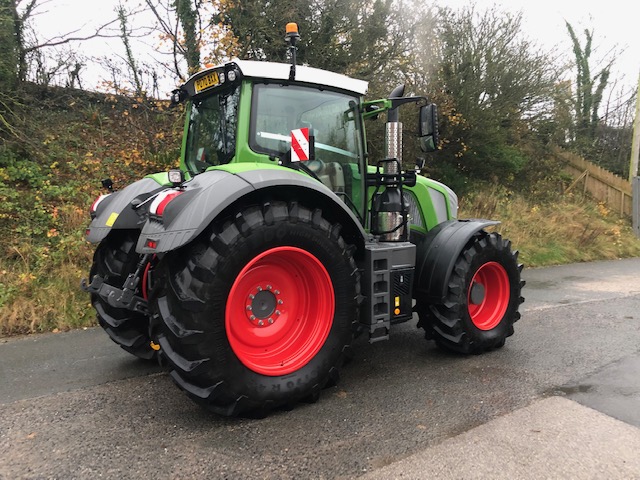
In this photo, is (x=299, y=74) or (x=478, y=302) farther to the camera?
(x=478, y=302)

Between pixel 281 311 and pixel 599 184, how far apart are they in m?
16.3

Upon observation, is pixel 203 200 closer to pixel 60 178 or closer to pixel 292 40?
pixel 292 40

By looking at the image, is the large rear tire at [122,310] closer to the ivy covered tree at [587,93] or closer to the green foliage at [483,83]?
the green foliage at [483,83]

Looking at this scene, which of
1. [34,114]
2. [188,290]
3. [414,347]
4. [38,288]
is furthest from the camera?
[34,114]

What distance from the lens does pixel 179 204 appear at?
267 cm

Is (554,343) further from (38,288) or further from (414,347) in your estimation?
(38,288)

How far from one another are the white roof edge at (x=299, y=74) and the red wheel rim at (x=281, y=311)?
128 centimetres

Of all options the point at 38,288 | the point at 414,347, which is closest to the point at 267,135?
the point at 414,347

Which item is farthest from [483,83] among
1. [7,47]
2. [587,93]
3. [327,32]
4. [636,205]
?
[7,47]

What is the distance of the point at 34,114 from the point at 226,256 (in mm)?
7857

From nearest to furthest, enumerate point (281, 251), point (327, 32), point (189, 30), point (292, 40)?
point (281, 251) < point (292, 40) < point (189, 30) < point (327, 32)

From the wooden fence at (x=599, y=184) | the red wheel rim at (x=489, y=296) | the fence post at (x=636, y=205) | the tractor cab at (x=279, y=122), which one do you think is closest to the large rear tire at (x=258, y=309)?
the tractor cab at (x=279, y=122)

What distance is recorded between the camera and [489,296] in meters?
4.30

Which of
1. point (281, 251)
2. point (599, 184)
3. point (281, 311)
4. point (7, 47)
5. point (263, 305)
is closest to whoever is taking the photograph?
point (281, 251)
